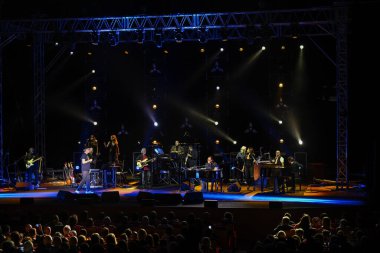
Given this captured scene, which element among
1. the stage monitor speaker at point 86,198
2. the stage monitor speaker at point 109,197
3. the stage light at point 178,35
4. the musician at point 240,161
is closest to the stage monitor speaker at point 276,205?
the stage monitor speaker at point 109,197

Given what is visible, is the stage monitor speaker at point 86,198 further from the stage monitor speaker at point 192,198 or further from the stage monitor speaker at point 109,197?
the stage monitor speaker at point 192,198

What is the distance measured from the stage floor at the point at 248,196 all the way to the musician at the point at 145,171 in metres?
0.36

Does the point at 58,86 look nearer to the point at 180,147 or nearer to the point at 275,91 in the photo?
the point at 180,147

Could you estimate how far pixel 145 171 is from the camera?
2244 cm

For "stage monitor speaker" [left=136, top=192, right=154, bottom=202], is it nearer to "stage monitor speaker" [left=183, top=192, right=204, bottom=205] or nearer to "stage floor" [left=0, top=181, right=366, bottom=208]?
"stage floor" [left=0, top=181, right=366, bottom=208]

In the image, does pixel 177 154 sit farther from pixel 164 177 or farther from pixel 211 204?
pixel 211 204

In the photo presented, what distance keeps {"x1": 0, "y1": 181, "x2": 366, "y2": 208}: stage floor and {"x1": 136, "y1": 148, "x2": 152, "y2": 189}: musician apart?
0.36 meters

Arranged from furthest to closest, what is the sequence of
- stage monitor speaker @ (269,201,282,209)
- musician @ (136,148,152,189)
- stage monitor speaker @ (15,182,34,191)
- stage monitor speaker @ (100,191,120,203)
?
musician @ (136,148,152,189) → stage monitor speaker @ (15,182,34,191) → stage monitor speaker @ (100,191,120,203) → stage monitor speaker @ (269,201,282,209)

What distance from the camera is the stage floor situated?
17.4 metres

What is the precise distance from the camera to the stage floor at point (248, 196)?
17375 mm

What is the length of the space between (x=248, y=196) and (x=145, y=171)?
4.86 m

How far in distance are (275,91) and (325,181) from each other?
4.98 metres

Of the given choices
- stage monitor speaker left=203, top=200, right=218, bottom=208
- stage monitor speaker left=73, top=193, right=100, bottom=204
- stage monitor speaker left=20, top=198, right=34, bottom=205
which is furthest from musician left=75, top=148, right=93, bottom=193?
stage monitor speaker left=203, top=200, right=218, bottom=208

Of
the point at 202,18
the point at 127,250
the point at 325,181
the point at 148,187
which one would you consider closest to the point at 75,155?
the point at 148,187
